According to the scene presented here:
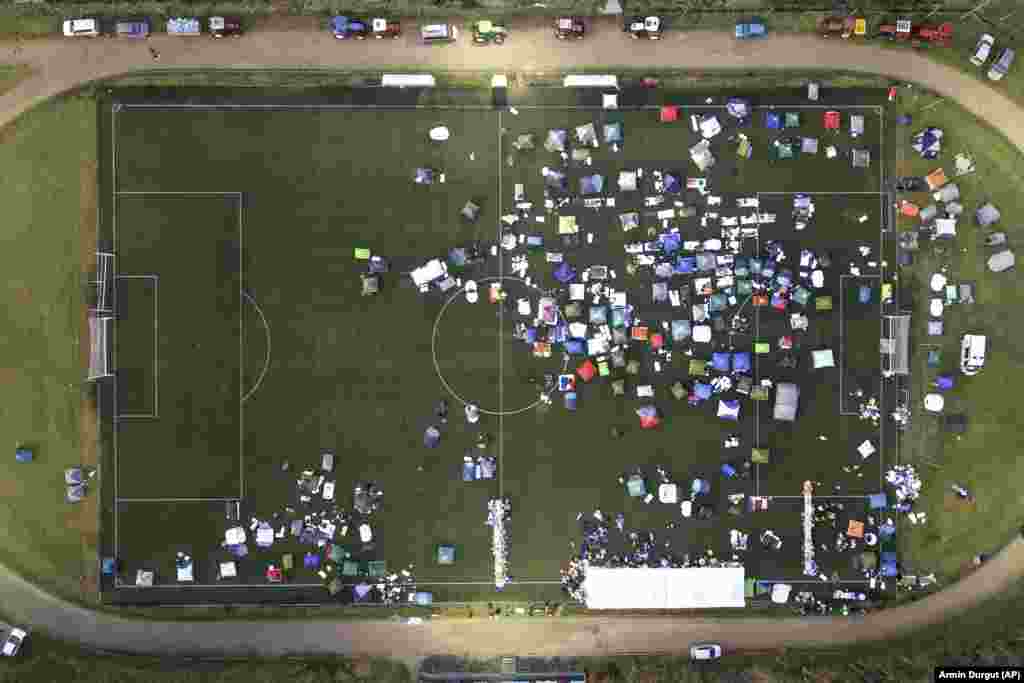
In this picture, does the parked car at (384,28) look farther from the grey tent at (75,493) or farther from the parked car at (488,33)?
the grey tent at (75,493)

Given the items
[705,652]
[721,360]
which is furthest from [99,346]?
[705,652]

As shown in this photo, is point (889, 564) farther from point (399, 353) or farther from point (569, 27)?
point (569, 27)

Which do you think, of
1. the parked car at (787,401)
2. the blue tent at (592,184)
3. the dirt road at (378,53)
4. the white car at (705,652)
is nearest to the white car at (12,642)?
the dirt road at (378,53)

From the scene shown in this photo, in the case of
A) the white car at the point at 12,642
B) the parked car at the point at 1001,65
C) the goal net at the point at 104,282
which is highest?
the parked car at the point at 1001,65

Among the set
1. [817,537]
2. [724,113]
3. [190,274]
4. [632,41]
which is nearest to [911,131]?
[724,113]

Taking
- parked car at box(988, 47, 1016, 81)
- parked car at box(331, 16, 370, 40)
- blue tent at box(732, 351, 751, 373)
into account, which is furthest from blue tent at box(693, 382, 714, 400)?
parked car at box(331, 16, 370, 40)

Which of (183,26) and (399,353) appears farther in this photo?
(399,353)
